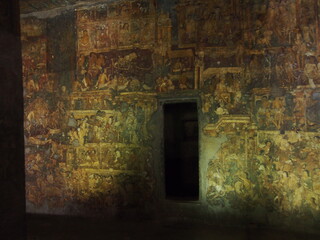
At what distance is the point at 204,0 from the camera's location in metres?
6.63

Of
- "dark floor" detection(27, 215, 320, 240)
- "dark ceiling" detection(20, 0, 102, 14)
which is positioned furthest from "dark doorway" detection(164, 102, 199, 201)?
"dark ceiling" detection(20, 0, 102, 14)

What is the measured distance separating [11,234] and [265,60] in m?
5.51

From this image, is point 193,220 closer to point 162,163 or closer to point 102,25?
point 162,163

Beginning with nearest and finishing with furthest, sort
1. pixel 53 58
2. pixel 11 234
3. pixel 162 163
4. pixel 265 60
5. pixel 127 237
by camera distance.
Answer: pixel 11 234 → pixel 127 237 → pixel 265 60 → pixel 162 163 → pixel 53 58

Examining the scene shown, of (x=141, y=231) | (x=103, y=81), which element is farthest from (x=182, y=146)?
(x=141, y=231)

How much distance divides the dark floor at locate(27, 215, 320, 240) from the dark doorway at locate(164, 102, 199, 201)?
2130 mm

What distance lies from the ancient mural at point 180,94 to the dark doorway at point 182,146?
68.5 inches

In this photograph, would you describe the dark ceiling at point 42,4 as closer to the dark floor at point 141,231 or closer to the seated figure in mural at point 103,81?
the seated figure in mural at point 103,81

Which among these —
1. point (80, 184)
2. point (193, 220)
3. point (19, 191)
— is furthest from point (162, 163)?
point (19, 191)

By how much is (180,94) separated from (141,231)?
120 inches

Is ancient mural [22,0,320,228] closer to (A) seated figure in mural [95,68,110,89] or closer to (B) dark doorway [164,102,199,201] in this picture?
(A) seated figure in mural [95,68,110,89]

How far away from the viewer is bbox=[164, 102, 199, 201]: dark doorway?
867 cm

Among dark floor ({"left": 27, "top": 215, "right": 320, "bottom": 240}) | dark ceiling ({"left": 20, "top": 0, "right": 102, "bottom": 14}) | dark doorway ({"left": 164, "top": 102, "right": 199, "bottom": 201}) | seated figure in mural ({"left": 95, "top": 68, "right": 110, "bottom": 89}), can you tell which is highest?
dark ceiling ({"left": 20, "top": 0, "right": 102, "bottom": 14})

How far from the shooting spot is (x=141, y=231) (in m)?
6.29
